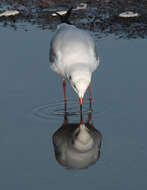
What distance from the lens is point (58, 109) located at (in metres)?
8.07

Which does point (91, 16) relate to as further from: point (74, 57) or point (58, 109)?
point (74, 57)

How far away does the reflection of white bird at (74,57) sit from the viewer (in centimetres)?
A: 736

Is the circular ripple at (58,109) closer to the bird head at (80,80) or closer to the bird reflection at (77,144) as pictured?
the bird reflection at (77,144)

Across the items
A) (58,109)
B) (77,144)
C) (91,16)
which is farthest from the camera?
(91,16)

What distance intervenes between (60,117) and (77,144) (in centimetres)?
92

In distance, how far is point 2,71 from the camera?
30.4 feet

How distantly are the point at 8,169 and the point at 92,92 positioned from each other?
2.31 m

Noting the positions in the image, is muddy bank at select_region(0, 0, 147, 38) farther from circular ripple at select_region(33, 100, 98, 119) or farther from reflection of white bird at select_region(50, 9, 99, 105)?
circular ripple at select_region(33, 100, 98, 119)

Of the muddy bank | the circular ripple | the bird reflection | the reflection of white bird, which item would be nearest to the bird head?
the reflection of white bird

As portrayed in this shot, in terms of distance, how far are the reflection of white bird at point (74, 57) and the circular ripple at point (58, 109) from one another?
1.15 ft

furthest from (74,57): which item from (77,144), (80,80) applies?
(77,144)

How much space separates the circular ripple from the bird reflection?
132 mm

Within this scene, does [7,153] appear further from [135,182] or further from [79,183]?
[135,182]

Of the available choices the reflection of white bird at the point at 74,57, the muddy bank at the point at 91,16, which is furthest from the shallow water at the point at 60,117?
the muddy bank at the point at 91,16
